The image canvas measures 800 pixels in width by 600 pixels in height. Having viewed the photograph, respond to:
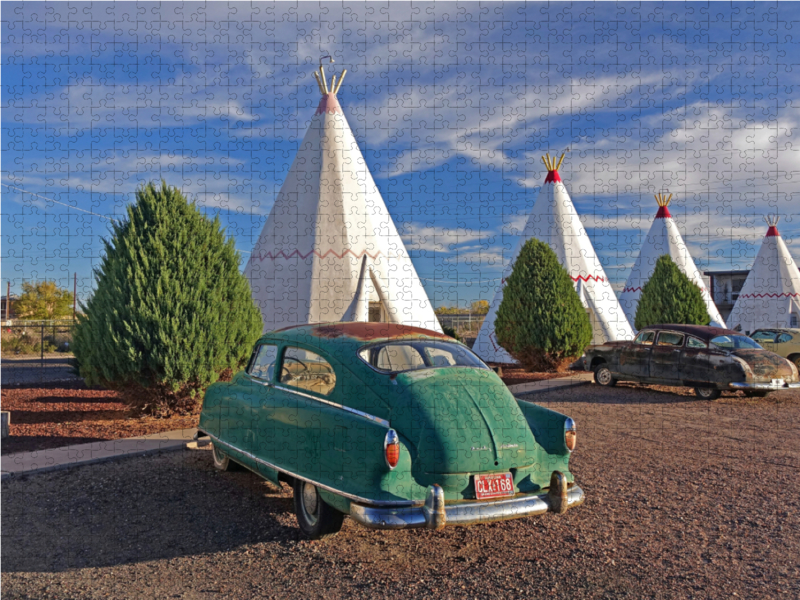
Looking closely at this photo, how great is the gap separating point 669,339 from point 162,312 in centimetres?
890

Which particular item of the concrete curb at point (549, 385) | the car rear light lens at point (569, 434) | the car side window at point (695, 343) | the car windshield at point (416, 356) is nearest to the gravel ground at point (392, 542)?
the car rear light lens at point (569, 434)

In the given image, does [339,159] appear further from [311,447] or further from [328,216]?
[311,447]

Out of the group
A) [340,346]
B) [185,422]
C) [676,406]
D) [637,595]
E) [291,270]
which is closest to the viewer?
[637,595]

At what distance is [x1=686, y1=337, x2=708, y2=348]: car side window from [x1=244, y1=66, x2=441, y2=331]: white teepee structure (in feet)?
19.3

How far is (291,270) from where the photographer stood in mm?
14508

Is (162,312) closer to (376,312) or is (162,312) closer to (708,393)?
(376,312)

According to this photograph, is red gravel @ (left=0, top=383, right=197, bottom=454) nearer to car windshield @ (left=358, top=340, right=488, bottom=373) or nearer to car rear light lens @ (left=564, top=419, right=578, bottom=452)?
car windshield @ (left=358, top=340, right=488, bottom=373)

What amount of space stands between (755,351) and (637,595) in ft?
29.6

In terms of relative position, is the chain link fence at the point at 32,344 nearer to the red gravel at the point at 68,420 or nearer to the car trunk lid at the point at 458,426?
the red gravel at the point at 68,420

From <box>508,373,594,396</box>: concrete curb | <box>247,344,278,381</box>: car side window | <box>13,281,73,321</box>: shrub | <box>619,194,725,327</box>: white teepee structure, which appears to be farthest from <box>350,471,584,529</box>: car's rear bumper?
<box>13,281,73,321</box>: shrub

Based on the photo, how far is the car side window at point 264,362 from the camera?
471 cm

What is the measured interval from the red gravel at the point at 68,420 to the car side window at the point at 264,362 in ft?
9.93

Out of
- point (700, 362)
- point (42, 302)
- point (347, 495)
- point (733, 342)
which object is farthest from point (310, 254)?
point (42, 302)

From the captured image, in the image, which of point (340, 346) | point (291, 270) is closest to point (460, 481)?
point (340, 346)
